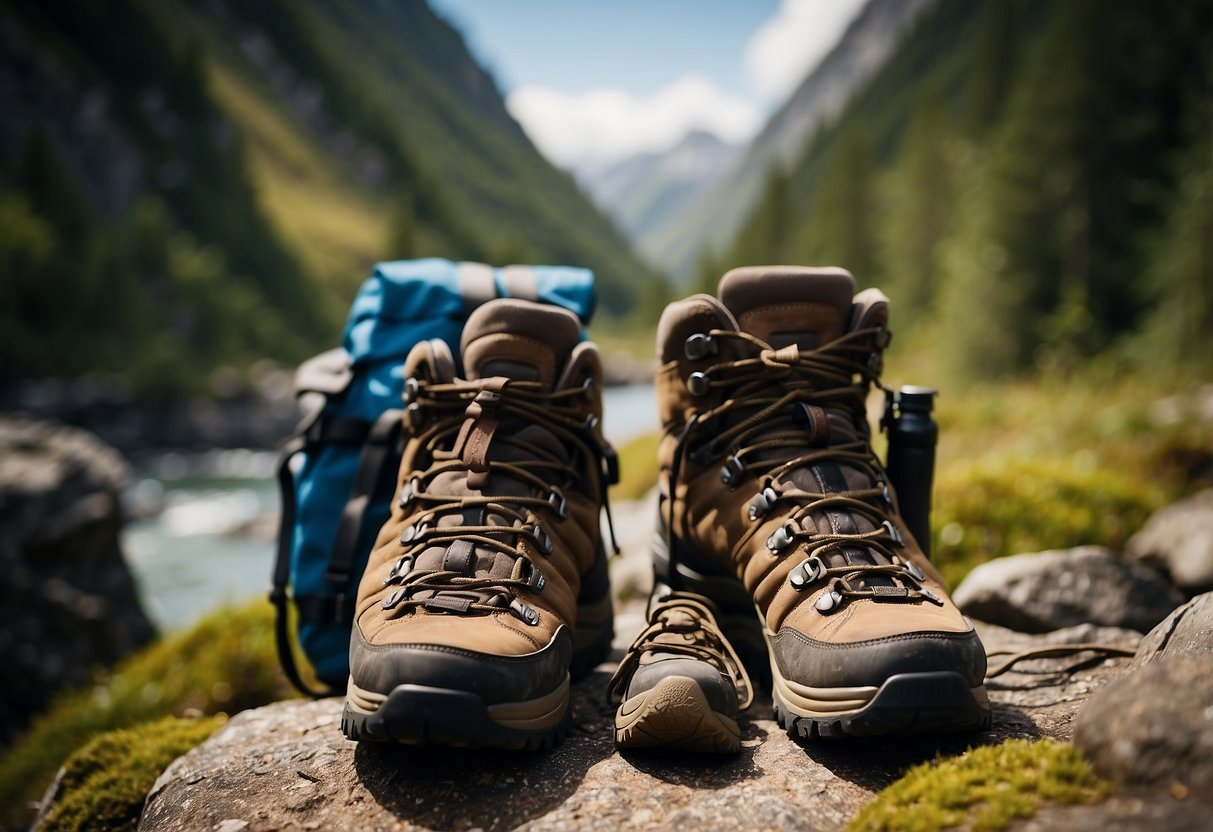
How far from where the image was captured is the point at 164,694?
428 cm

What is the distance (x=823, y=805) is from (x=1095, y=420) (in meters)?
7.55

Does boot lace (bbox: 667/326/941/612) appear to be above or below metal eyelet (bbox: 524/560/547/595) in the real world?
above

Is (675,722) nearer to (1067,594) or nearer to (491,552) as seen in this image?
(491,552)

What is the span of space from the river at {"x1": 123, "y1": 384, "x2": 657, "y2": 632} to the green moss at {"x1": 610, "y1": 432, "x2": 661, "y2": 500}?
903mm

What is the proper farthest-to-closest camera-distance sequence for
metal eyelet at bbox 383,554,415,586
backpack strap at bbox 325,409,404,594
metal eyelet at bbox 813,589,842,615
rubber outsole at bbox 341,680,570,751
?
backpack strap at bbox 325,409,404,594
metal eyelet at bbox 383,554,415,586
metal eyelet at bbox 813,589,842,615
rubber outsole at bbox 341,680,570,751

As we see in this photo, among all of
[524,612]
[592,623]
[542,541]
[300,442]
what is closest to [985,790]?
[524,612]

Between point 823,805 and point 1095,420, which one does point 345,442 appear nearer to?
point 823,805

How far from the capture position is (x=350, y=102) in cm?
12294

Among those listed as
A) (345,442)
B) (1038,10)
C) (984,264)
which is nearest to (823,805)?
(345,442)

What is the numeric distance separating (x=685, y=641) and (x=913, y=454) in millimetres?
1102

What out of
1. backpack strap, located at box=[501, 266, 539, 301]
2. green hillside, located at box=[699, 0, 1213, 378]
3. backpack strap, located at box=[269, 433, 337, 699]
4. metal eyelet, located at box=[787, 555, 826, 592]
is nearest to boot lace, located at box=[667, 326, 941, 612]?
metal eyelet, located at box=[787, 555, 826, 592]

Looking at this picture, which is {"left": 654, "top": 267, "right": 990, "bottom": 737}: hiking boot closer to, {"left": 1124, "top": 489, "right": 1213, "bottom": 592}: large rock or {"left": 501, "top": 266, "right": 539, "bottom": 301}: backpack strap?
{"left": 501, "top": 266, "right": 539, "bottom": 301}: backpack strap

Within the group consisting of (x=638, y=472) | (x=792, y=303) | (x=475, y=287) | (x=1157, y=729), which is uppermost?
(x=638, y=472)

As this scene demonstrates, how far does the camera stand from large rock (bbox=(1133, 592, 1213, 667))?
1.85 metres
